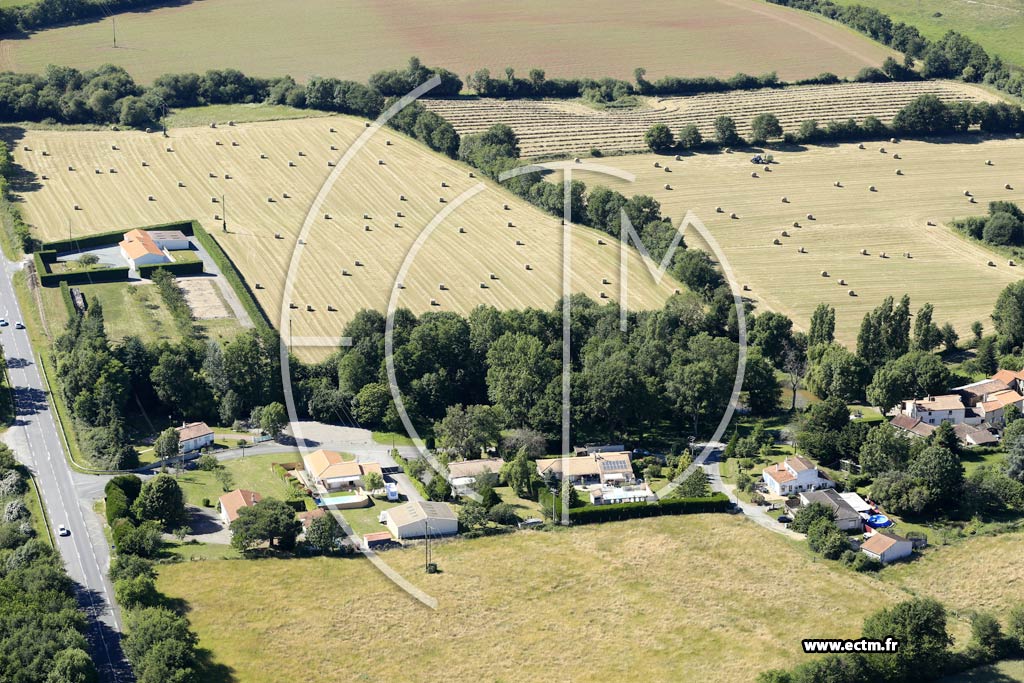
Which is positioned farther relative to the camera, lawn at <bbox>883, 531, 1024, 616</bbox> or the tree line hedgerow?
the tree line hedgerow

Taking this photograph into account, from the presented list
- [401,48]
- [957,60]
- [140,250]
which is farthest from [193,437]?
[957,60]

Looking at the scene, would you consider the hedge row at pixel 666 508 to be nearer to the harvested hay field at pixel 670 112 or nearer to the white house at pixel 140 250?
the white house at pixel 140 250

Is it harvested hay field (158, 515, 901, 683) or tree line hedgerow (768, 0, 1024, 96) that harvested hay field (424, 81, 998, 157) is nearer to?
tree line hedgerow (768, 0, 1024, 96)

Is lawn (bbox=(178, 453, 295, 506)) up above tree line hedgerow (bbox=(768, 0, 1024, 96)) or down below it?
below

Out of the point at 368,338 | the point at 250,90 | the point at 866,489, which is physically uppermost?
the point at 250,90

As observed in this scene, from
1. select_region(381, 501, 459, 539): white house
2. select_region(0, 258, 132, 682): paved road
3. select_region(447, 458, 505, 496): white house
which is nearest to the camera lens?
select_region(0, 258, 132, 682): paved road

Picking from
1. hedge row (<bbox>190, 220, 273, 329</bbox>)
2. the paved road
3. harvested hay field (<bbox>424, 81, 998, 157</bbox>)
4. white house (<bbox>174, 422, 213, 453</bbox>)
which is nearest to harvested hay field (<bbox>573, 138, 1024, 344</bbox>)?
harvested hay field (<bbox>424, 81, 998, 157</bbox>)

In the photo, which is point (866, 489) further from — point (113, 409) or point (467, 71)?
point (467, 71)

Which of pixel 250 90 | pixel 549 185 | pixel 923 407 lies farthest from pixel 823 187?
pixel 250 90
